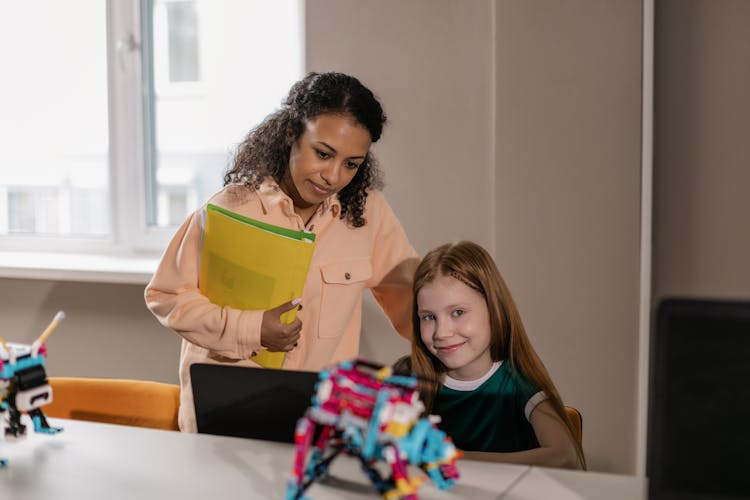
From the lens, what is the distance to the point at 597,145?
2316 millimetres

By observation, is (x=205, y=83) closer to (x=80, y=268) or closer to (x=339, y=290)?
(x=80, y=268)

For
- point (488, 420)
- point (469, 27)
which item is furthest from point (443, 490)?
point (469, 27)

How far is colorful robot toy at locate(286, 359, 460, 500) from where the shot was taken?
3.12 ft

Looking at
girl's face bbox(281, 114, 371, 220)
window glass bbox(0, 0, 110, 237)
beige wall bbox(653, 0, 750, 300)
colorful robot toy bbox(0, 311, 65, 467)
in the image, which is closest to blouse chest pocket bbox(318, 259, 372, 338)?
girl's face bbox(281, 114, 371, 220)

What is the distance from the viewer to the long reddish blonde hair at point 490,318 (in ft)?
5.28

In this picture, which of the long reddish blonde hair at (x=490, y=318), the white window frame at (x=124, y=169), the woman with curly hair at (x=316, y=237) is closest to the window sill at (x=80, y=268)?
the white window frame at (x=124, y=169)

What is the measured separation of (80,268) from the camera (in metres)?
2.89

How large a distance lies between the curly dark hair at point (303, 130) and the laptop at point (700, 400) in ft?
3.19

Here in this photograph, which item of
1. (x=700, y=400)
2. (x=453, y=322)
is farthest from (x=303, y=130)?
(x=700, y=400)

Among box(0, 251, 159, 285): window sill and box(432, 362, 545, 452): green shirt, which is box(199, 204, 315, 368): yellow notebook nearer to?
box(432, 362, 545, 452): green shirt

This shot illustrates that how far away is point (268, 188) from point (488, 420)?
637 millimetres

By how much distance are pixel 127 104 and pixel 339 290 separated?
1.59 m

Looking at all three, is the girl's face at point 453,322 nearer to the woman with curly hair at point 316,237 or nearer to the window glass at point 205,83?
the woman with curly hair at point 316,237

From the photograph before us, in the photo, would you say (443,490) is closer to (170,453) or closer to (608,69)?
(170,453)
